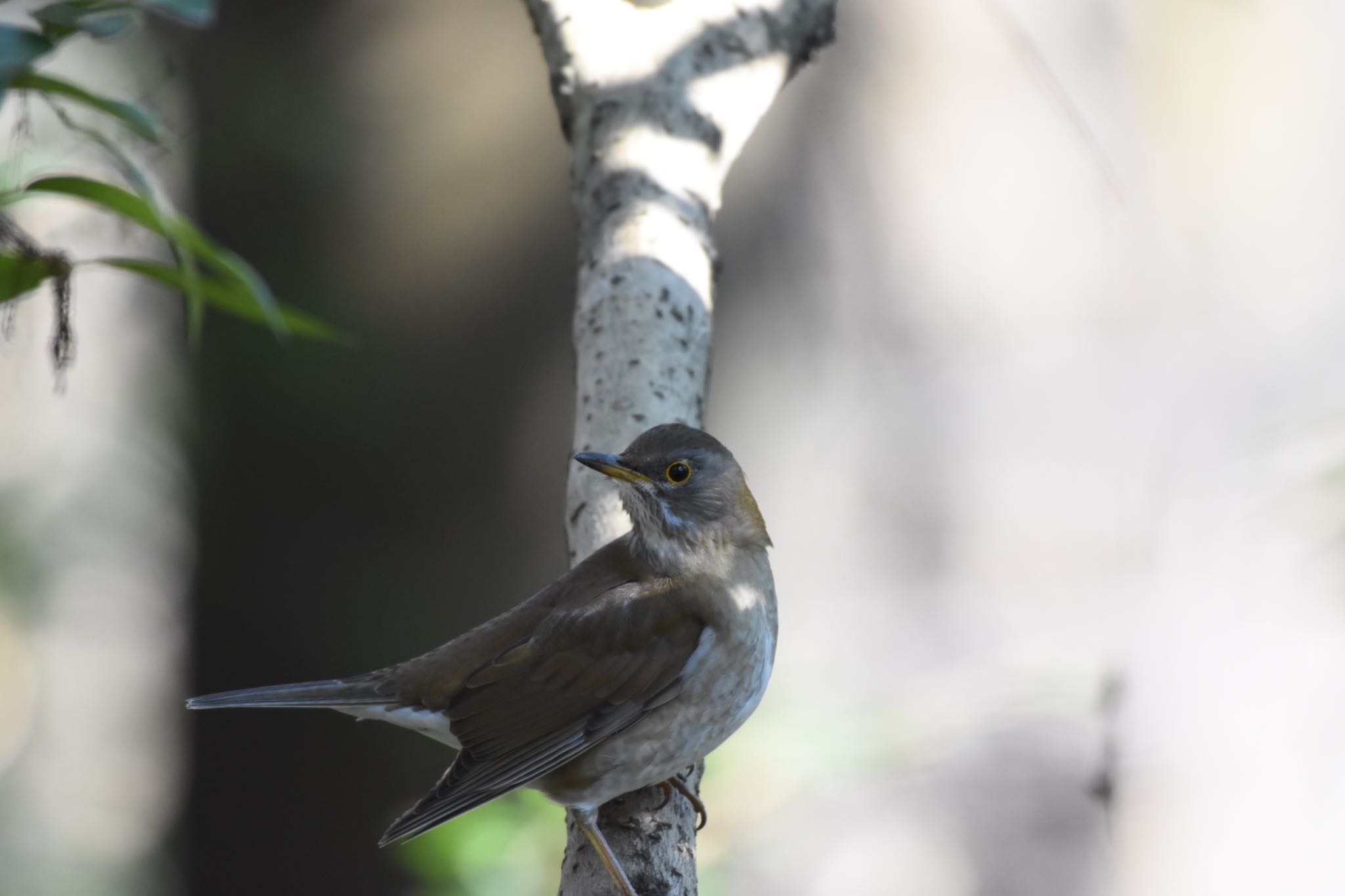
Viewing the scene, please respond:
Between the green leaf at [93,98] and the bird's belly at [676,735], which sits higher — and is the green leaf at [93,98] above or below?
above

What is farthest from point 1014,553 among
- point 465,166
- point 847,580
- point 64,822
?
point 64,822

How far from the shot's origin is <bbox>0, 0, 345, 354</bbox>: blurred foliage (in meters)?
1.64

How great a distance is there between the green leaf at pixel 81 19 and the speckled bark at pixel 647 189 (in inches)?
83.9

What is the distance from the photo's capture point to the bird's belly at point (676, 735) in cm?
338

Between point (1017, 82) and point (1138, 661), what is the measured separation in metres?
2.54

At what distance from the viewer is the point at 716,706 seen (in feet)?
11.4

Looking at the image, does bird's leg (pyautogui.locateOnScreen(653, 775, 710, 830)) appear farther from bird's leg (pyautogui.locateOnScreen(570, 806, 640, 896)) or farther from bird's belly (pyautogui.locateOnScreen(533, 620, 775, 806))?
bird's leg (pyautogui.locateOnScreen(570, 806, 640, 896))

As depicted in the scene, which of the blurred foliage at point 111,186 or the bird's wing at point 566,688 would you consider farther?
the bird's wing at point 566,688

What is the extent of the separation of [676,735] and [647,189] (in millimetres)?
1671

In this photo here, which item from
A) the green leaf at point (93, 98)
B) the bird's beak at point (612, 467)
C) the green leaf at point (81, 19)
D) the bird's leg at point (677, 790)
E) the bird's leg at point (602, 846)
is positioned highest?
the bird's beak at point (612, 467)

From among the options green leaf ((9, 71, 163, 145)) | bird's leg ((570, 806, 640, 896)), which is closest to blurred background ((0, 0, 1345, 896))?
bird's leg ((570, 806, 640, 896))

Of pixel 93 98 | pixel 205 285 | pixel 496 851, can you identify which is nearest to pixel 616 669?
pixel 496 851

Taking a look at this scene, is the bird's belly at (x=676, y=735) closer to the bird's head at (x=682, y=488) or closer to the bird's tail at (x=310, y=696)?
the bird's head at (x=682, y=488)

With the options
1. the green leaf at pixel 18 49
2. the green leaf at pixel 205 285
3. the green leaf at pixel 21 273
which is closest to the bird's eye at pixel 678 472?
the green leaf at pixel 205 285
